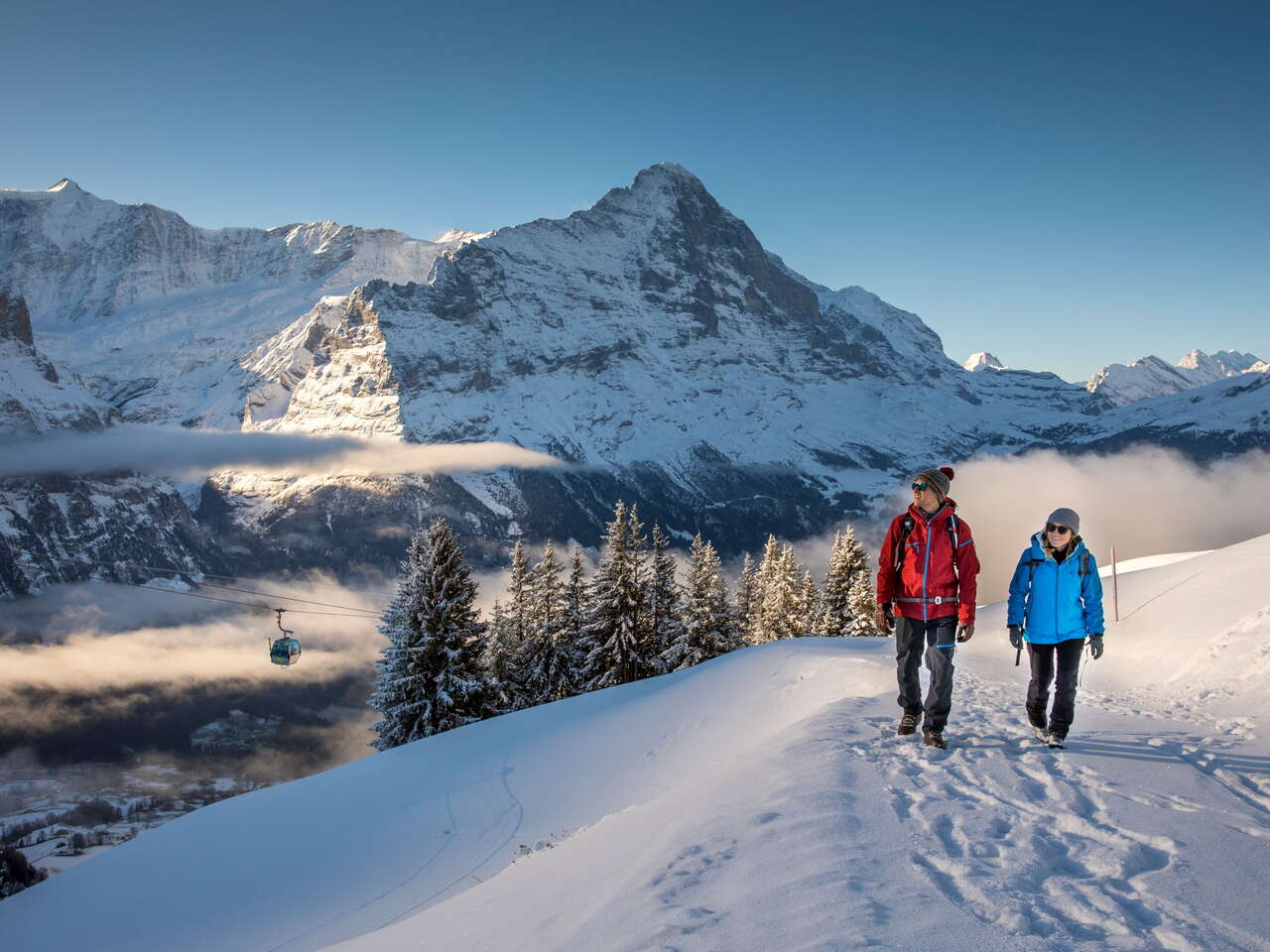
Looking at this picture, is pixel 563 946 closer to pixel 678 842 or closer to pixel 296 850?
pixel 678 842

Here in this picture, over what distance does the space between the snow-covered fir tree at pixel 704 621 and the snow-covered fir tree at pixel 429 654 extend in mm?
12022

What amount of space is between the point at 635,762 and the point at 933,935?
32.8ft

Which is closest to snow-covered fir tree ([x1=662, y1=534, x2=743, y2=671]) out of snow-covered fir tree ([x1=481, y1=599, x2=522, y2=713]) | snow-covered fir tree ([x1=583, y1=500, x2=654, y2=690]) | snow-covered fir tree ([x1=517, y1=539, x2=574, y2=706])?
snow-covered fir tree ([x1=583, y1=500, x2=654, y2=690])

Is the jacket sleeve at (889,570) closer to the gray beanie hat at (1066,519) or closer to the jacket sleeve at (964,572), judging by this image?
the jacket sleeve at (964,572)

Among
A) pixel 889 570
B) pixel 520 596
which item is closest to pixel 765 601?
pixel 520 596

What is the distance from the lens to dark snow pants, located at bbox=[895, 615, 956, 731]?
21.4 ft

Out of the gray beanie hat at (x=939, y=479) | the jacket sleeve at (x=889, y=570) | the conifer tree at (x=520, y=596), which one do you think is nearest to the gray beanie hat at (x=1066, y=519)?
the gray beanie hat at (x=939, y=479)

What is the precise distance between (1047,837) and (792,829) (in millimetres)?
1703

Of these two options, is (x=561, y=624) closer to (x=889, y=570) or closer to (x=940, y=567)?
(x=889, y=570)

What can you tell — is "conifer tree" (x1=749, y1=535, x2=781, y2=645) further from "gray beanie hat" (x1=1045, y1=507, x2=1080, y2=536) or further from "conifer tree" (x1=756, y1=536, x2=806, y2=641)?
"gray beanie hat" (x1=1045, y1=507, x2=1080, y2=536)

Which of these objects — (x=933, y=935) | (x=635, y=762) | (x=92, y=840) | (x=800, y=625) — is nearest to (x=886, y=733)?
(x=933, y=935)

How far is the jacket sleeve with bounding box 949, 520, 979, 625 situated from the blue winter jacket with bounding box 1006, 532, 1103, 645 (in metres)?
0.42

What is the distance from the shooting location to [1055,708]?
21.5ft

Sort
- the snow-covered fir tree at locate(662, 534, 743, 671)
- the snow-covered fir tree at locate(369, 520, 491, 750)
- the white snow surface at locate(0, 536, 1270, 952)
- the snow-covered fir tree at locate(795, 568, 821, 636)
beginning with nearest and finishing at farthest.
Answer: the white snow surface at locate(0, 536, 1270, 952) < the snow-covered fir tree at locate(369, 520, 491, 750) < the snow-covered fir tree at locate(662, 534, 743, 671) < the snow-covered fir tree at locate(795, 568, 821, 636)
